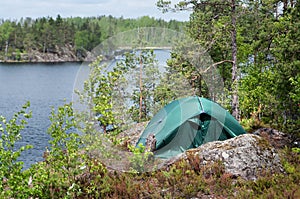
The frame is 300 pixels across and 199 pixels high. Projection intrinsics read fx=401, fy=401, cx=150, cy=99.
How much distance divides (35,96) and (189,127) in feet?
143

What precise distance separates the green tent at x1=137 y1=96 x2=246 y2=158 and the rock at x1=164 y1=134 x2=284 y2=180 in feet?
3.80

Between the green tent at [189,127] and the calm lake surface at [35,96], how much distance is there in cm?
1086

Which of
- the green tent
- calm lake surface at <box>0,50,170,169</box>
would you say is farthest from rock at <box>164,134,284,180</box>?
calm lake surface at <box>0,50,170,169</box>

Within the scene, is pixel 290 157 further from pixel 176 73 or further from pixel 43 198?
pixel 43 198

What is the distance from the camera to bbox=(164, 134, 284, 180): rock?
9578mm

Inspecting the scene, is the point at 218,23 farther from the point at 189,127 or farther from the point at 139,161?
the point at 139,161

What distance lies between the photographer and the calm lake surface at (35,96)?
2908 cm

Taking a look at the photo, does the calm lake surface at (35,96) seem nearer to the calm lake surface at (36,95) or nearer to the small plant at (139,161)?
the calm lake surface at (36,95)

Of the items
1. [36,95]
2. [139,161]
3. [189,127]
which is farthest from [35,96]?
[139,161]

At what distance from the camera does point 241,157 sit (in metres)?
9.73

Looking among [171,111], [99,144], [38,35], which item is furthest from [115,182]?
[38,35]

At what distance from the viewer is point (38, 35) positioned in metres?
113

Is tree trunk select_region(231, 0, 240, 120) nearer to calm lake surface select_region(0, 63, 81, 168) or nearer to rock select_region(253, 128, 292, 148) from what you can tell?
rock select_region(253, 128, 292, 148)

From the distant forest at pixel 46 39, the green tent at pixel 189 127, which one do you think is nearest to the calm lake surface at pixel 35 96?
the green tent at pixel 189 127
